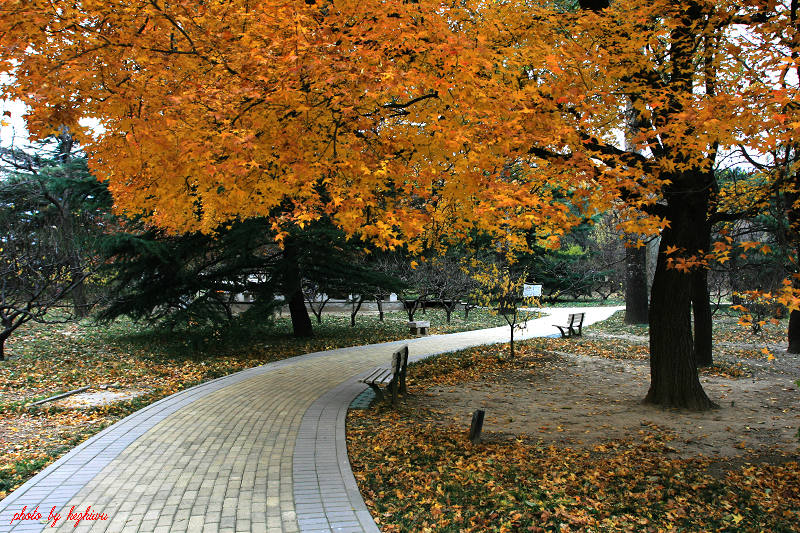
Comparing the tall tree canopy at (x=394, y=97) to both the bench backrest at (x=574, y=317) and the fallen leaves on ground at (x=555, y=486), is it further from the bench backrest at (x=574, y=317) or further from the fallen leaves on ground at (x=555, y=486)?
the bench backrest at (x=574, y=317)

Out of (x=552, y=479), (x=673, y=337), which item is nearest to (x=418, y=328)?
(x=673, y=337)

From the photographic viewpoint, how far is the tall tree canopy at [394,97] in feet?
16.6

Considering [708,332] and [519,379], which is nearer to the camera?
[519,379]

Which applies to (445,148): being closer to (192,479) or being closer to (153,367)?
(192,479)

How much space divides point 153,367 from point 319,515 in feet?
28.9

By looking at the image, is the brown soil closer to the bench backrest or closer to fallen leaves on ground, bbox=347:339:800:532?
fallen leaves on ground, bbox=347:339:800:532

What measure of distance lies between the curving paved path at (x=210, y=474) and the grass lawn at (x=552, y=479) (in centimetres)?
38

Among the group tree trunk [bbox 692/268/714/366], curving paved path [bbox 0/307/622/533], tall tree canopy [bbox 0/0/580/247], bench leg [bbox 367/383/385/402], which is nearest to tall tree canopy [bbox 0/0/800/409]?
tall tree canopy [bbox 0/0/580/247]

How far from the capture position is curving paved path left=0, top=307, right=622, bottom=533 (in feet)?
13.0

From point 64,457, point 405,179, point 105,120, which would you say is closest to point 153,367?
point 64,457

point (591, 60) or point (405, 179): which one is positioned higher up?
point (591, 60)

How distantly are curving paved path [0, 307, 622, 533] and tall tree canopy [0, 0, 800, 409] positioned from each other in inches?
102

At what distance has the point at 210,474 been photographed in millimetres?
4930

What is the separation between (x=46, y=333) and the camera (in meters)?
16.8
